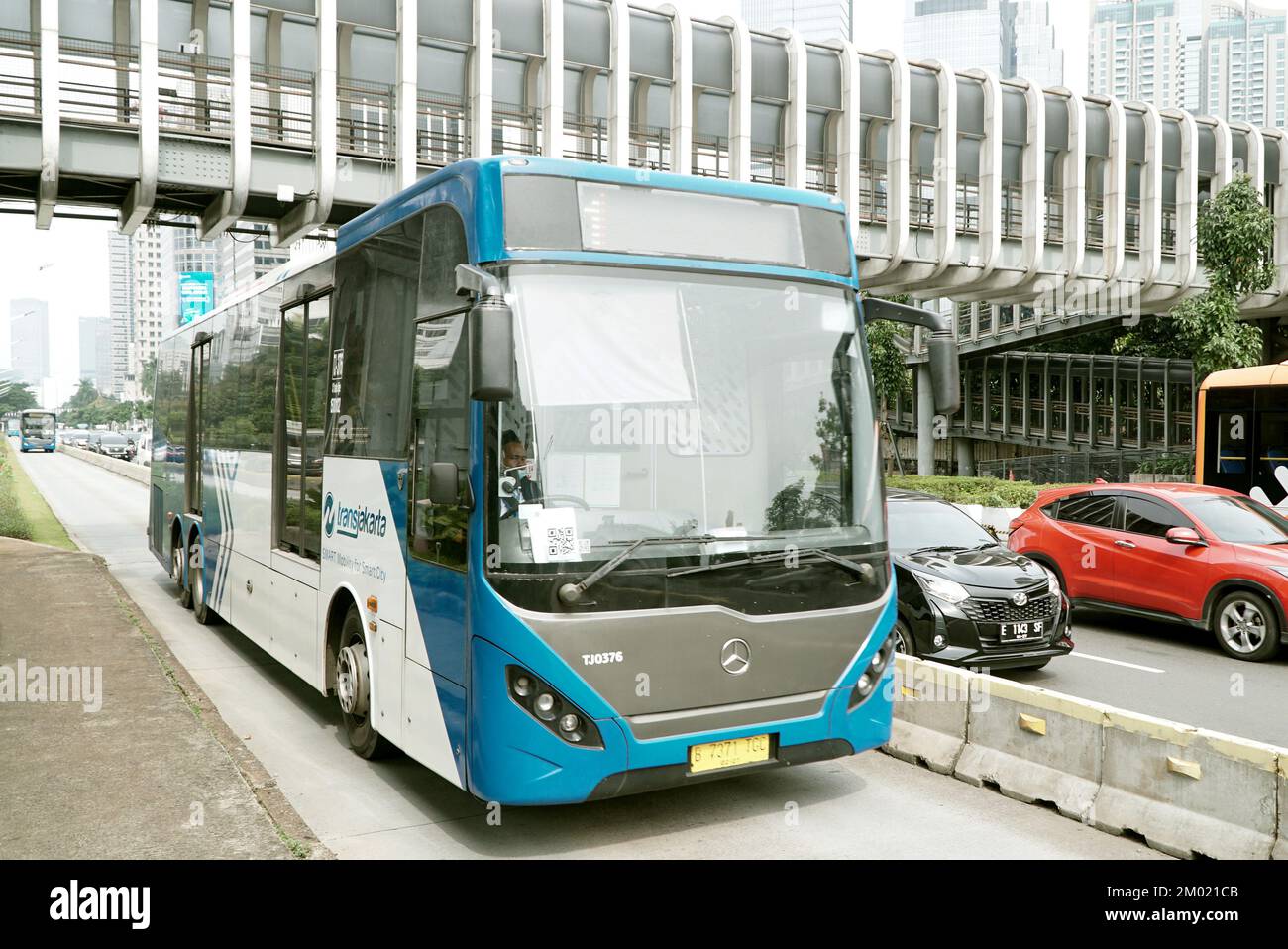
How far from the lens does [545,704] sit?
536 cm

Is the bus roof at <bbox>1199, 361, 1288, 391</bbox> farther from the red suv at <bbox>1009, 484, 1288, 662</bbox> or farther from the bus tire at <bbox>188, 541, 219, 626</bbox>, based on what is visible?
the bus tire at <bbox>188, 541, 219, 626</bbox>

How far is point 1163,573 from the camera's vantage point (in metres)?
12.0

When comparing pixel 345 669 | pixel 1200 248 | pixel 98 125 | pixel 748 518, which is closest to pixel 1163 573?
pixel 748 518

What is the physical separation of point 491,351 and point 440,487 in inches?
31.7

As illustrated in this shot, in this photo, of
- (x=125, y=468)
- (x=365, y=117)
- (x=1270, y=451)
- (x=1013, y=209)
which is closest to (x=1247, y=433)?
(x=1270, y=451)

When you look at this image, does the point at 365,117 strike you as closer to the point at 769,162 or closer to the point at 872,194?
the point at 769,162

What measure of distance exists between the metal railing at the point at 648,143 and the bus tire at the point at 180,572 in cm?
1818

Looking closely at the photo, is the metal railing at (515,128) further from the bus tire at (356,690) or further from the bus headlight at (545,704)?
the bus headlight at (545,704)

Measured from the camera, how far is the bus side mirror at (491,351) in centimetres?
496

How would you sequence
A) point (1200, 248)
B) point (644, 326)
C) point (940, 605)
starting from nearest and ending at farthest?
1. point (644, 326)
2. point (940, 605)
3. point (1200, 248)

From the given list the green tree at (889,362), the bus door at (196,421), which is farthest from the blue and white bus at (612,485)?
the green tree at (889,362)

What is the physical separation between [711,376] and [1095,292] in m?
32.4

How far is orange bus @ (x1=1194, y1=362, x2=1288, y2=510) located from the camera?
1852 cm
